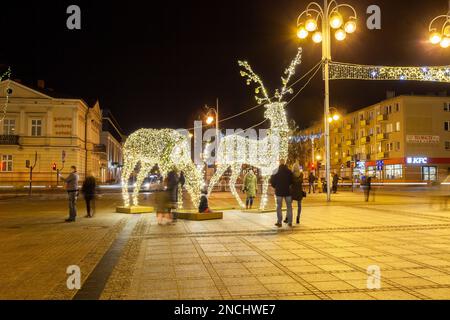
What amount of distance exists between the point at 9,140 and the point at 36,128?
3.47 meters

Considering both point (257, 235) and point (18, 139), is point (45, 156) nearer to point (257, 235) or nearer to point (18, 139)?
point (18, 139)

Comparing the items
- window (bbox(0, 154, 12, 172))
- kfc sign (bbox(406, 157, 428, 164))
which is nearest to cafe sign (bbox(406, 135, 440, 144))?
kfc sign (bbox(406, 157, 428, 164))

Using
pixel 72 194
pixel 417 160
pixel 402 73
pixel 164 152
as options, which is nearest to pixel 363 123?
pixel 417 160

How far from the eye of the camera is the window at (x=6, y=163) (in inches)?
2210

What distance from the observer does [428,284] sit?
6449 mm

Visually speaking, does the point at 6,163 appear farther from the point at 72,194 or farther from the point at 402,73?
the point at 402,73

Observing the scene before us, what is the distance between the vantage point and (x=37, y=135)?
57469 millimetres

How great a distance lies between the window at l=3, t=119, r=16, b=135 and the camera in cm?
5657

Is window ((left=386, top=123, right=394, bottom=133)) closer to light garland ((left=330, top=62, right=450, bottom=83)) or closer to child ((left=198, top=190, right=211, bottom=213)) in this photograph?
light garland ((left=330, top=62, right=450, bottom=83))

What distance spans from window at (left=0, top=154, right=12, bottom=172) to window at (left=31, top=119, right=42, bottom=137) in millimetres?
3908

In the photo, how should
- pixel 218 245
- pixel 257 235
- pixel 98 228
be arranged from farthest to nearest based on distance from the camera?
pixel 98 228, pixel 257 235, pixel 218 245

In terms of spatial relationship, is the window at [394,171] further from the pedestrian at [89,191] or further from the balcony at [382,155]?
the pedestrian at [89,191]

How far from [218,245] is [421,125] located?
62013 mm
